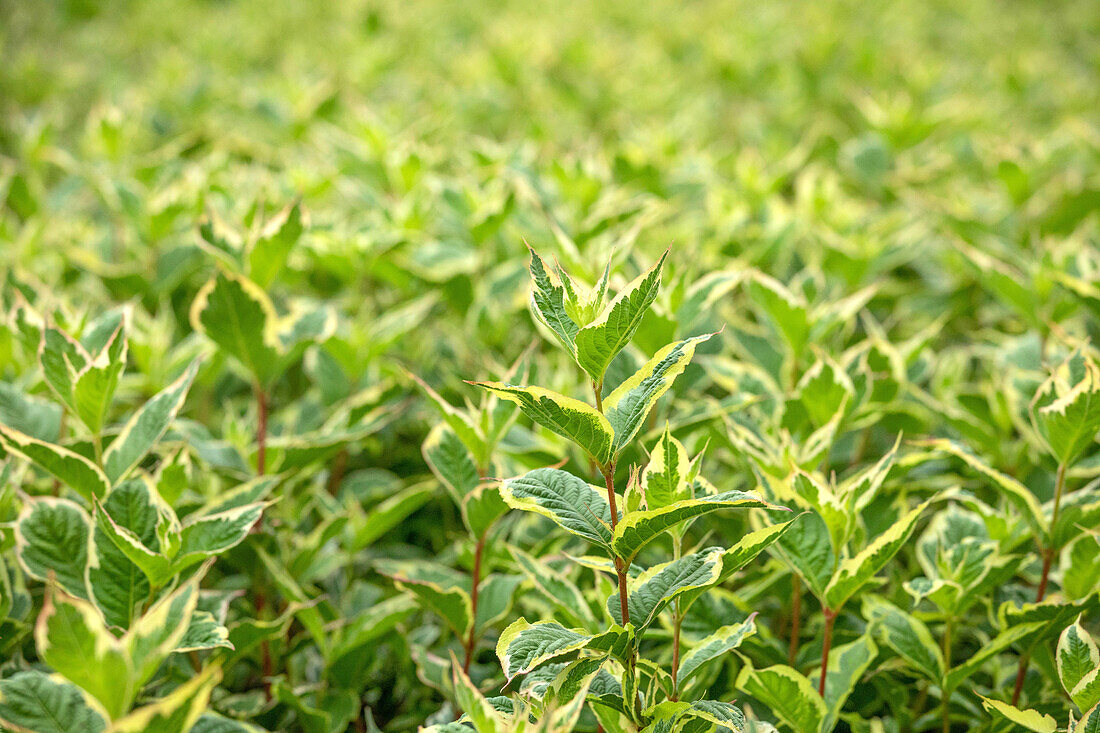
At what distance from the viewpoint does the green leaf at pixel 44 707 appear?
103 cm

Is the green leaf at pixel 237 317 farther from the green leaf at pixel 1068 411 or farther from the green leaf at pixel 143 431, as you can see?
the green leaf at pixel 1068 411

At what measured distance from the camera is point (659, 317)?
163cm

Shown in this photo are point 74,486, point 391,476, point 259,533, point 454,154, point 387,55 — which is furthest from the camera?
point 387,55

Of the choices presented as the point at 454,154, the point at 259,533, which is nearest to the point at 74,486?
Result: the point at 259,533

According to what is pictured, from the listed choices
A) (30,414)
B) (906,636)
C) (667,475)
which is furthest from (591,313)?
(30,414)


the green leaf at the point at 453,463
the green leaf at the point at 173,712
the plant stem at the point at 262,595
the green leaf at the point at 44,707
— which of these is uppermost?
the green leaf at the point at 173,712

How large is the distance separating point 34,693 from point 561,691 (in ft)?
2.09

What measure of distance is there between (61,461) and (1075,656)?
154cm

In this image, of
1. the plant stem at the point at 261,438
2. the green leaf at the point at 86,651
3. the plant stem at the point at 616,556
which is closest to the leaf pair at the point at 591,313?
the plant stem at the point at 616,556

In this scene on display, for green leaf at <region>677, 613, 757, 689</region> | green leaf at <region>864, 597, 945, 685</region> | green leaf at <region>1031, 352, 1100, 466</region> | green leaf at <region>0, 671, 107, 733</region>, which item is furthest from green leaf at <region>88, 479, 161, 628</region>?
green leaf at <region>1031, 352, 1100, 466</region>

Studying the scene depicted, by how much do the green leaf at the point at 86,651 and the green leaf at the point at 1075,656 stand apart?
1238 mm

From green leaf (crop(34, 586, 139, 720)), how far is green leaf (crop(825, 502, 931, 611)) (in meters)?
0.96

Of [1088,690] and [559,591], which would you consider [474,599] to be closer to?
[559,591]

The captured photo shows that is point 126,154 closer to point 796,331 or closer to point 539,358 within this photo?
point 539,358
